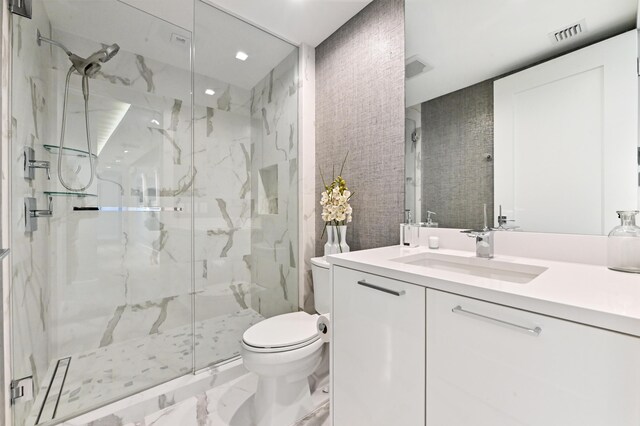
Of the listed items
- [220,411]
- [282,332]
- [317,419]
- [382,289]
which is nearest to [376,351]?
[382,289]

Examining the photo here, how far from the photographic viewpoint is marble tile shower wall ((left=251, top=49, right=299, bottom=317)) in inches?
82.2

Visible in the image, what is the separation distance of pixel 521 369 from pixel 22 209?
78.2 inches

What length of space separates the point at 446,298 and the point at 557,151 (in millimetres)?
754

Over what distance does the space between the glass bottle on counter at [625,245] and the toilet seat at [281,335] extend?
1.20 metres

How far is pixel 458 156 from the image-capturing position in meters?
1.28

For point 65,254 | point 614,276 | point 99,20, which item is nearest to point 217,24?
point 99,20

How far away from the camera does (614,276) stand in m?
0.76

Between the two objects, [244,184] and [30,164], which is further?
[244,184]

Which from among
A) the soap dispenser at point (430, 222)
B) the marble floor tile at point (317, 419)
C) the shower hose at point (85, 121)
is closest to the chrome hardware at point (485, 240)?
the soap dispenser at point (430, 222)

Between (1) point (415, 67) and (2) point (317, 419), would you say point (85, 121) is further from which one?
(2) point (317, 419)

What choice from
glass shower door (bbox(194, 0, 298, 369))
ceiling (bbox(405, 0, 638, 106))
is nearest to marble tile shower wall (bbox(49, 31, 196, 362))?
glass shower door (bbox(194, 0, 298, 369))

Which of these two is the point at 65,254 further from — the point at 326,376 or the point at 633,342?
the point at 633,342

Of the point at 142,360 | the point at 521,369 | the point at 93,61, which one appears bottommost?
the point at 142,360

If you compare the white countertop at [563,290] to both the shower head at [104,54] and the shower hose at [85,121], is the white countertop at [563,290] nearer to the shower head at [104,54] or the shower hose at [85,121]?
the shower hose at [85,121]
